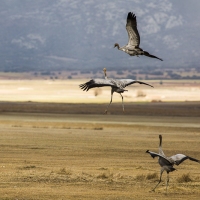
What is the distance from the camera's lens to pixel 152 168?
93.4ft

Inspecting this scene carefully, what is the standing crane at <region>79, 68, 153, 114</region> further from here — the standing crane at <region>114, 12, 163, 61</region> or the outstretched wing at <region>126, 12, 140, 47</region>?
the outstretched wing at <region>126, 12, 140, 47</region>

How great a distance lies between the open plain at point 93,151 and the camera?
2236cm

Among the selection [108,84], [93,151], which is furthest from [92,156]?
[108,84]

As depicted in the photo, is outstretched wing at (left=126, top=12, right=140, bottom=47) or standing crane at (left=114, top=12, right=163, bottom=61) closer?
standing crane at (left=114, top=12, right=163, bottom=61)

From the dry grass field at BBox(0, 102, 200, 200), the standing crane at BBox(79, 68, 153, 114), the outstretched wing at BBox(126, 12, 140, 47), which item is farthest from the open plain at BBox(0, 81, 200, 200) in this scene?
the outstretched wing at BBox(126, 12, 140, 47)

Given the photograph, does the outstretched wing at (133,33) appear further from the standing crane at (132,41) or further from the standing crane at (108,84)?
the standing crane at (108,84)

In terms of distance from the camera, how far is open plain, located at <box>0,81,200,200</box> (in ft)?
73.4

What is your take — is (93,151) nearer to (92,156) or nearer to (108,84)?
(92,156)

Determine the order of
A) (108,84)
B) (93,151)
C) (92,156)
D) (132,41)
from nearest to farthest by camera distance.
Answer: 1. (108,84)
2. (132,41)
3. (92,156)
4. (93,151)

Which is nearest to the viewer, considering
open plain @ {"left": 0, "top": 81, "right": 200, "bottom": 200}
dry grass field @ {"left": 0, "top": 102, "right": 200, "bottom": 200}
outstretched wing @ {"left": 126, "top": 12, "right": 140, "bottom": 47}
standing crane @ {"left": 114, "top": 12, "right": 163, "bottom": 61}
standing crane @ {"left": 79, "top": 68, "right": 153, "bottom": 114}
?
standing crane @ {"left": 79, "top": 68, "right": 153, "bottom": 114}

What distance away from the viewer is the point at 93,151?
34.9 metres

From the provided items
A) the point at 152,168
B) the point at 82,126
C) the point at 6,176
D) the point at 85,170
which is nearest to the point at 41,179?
the point at 6,176

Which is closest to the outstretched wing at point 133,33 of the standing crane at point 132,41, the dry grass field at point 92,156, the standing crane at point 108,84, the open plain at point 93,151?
the standing crane at point 132,41

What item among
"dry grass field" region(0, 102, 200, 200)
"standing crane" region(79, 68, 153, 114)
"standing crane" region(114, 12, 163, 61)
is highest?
"standing crane" region(114, 12, 163, 61)
